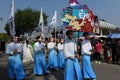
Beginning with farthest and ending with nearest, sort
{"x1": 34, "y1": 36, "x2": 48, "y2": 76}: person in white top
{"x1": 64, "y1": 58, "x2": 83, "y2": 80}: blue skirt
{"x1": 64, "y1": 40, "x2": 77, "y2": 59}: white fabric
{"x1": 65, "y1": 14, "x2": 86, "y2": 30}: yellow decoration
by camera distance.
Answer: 1. {"x1": 34, "y1": 36, "x2": 48, "y2": 76}: person in white top
2. {"x1": 65, "y1": 14, "x2": 86, "y2": 30}: yellow decoration
3. {"x1": 64, "y1": 58, "x2": 83, "y2": 80}: blue skirt
4. {"x1": 64, "y1": 40, "x2": 77, "y2": 59}: white fabric

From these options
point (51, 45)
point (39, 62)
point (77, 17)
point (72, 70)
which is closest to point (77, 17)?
point (77, 17)

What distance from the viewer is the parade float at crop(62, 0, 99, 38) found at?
33.3ft

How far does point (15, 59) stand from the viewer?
36.6 feet

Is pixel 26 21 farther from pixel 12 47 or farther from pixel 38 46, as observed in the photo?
pixel 12 47

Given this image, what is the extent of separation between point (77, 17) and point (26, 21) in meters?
53.5

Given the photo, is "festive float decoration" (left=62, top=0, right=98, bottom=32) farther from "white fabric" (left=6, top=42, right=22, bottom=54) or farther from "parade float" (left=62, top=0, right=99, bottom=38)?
"white fabric" (left=6, top=42, right=22, bottom=54)

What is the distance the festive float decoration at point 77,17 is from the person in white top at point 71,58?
538 millimetres

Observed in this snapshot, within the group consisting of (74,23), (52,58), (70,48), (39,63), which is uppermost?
(74,23)

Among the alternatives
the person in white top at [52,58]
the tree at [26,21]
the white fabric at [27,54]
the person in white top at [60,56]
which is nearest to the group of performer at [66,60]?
the person in white top at [52,58]

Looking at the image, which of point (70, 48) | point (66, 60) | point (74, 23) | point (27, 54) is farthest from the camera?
point (27, 54)

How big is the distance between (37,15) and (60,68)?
4914cm

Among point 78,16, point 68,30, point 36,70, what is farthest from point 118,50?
point 68,30

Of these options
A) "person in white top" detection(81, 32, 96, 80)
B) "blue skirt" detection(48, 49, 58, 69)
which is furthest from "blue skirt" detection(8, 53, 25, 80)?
"blue skirt" detection(48, 49, 58, 69)

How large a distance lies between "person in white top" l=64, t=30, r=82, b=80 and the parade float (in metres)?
0.53
